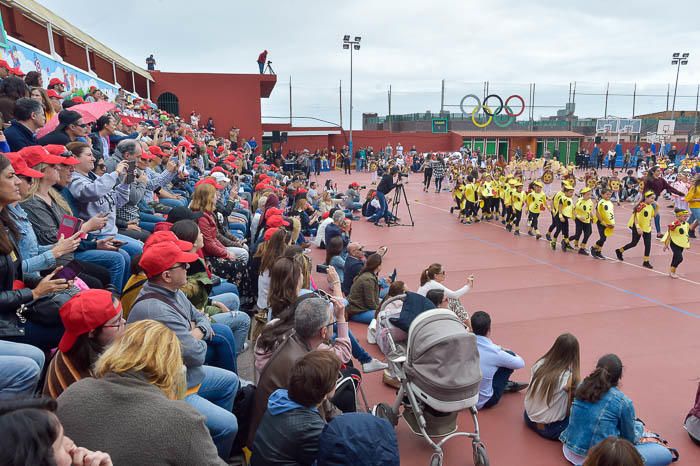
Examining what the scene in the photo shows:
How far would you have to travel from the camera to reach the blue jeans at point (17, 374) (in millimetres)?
2689

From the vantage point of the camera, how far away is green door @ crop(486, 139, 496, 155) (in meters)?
43.1

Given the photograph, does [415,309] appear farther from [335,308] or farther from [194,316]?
[194,316]

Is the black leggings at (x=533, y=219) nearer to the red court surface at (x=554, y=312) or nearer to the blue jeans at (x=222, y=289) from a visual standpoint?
the red court surface at (x=554, y=312)

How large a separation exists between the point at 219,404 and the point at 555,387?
114 inches

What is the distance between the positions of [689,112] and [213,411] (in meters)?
67.0

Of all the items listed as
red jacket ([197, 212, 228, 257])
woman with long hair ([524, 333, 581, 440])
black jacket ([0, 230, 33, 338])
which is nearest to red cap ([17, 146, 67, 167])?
black jacket ([0, 230, 33, 338])

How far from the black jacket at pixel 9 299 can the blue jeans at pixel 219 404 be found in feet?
3.81

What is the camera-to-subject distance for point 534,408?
15.1 ft

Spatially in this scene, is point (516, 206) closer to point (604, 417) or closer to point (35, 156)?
point (604, 417)

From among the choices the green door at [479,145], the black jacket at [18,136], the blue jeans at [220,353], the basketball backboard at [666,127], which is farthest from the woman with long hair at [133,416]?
the basketball backboard at [666,127]

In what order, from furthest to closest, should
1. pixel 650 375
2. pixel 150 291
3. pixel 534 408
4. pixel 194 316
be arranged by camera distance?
pixel 650 375 < pixel 534 408 < pixel 194 316 < pixel 150 291

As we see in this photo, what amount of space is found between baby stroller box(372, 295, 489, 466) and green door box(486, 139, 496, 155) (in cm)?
4143

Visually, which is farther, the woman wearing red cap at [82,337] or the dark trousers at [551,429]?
the dark trousers at [551,429]

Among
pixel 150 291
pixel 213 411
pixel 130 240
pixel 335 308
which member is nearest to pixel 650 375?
pixel 335 308
